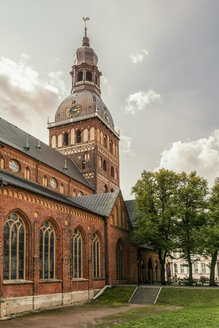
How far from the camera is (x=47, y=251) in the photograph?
25047 mm

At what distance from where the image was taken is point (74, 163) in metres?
49.7

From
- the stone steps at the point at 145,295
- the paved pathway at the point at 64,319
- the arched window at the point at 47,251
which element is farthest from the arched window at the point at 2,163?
the stone steps at the point at 145,295

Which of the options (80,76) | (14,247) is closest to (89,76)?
(80,76)

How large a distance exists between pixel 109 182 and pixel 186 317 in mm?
35164

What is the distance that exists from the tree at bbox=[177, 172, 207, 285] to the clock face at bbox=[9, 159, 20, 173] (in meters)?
Result: 16.5

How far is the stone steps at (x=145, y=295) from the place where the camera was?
2769 centimetres

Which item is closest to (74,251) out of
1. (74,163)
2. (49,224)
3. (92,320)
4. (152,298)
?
(49,224)

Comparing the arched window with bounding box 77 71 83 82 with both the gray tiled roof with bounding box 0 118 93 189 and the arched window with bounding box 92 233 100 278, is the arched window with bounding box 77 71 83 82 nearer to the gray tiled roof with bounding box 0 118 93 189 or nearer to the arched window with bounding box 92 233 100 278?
the gray tiled roof with bounding box 0 118 93 189

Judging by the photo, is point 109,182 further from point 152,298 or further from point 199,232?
point 152,298

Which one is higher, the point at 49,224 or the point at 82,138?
the point at 82,138

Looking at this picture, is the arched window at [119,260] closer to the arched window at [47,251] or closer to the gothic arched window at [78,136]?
the arched window at [47,251]

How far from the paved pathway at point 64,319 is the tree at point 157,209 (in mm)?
12009

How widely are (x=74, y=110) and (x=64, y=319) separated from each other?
1486 inches

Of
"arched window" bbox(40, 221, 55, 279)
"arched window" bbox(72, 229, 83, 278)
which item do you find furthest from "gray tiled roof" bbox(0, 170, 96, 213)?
"arched window" bbox(72, 229, 83, 278)
